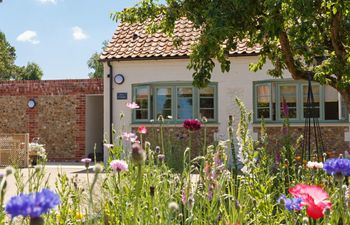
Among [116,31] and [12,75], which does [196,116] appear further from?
[12,75]

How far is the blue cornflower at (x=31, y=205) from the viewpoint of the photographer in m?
1.29

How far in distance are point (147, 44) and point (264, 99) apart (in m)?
3.97

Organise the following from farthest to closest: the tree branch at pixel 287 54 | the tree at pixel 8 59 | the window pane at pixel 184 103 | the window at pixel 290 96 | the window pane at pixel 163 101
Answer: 1. the tree at pixel 8 59
2. the window pane at pixel 163 101
3. the window pane at pixel 184 103
4. the window at pixel 290 96
5. the tree branch at pixel 287 54

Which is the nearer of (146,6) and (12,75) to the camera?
(146,6)

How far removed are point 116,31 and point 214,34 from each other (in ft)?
32.1

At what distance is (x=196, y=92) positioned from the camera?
45.2 ft

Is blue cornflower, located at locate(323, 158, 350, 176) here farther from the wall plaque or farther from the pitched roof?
the wall plaque

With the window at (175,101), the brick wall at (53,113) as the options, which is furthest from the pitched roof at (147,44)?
the brick wall at (53,113)

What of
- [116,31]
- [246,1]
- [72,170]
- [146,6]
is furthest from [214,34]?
[116,31]

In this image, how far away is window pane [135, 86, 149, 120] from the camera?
1409 centimetres

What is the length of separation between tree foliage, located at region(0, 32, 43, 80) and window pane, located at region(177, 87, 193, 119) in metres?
38.5

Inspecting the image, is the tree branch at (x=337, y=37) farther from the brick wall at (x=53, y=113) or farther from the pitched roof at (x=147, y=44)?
the brick wall at (x=53, y=113)

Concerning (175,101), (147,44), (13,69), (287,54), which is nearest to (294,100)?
(175,101)

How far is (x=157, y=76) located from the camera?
45.8 ft
